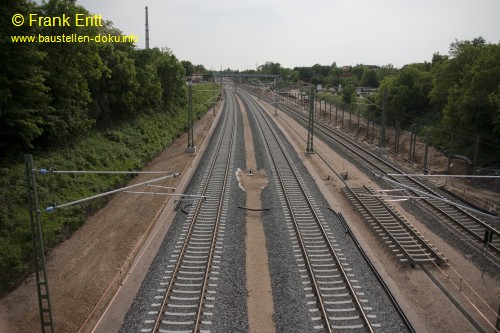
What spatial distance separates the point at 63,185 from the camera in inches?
874

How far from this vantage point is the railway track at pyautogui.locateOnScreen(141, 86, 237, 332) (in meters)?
12.6

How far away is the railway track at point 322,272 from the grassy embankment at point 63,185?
1111 cm

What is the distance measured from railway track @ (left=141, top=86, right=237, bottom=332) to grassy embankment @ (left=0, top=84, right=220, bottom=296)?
5.72 metres

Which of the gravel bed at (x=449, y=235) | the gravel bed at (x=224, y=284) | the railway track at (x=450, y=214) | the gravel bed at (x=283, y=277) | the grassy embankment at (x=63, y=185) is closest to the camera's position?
the gravel bed at (x=224, y=284)

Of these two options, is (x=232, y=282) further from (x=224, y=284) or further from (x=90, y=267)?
(x=90, y=267)

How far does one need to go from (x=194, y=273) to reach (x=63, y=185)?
11.2m

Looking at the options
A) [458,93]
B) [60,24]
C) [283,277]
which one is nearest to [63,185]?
[60,24]

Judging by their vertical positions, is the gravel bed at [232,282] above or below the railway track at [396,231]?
below

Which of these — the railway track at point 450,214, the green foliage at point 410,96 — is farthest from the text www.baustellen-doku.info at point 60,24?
the green foliage at point 410,96

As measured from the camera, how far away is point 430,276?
15.8 metres

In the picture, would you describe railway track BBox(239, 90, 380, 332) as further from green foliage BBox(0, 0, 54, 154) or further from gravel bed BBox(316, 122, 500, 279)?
green foliage BBox(0, 0, 54, 154)

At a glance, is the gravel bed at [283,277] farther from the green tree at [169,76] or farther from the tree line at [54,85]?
the green tree at [169,76]

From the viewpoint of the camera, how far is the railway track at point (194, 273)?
1262 cm

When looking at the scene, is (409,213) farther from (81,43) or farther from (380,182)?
(81,43)
